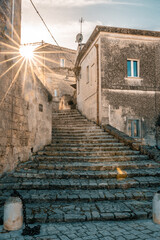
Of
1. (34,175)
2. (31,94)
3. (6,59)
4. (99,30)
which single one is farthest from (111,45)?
(34,175)

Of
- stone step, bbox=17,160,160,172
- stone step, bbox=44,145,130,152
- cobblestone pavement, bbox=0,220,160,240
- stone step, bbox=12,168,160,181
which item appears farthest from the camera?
stone step, bbox=44,145,130,152

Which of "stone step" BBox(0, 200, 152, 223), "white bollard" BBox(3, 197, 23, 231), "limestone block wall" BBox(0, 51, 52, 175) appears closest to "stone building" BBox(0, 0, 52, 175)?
"limestone block wall" BBox(0, 51, 52, 175)

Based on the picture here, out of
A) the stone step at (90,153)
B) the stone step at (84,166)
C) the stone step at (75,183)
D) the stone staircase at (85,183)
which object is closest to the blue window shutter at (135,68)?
the stone staircase at (85,183)

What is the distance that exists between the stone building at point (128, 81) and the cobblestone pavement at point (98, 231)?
309 inches

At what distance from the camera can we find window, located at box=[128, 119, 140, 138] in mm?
11343

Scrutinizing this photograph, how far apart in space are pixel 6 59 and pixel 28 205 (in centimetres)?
365

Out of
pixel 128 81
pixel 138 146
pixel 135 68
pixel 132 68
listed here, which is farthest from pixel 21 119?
pixel 135 68

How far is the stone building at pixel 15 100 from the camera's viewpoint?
16.9 ft

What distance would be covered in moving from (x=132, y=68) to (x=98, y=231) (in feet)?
33.2

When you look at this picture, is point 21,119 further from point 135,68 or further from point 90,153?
point 135,68

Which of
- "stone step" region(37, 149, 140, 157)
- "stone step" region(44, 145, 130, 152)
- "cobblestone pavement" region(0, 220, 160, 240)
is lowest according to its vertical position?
"cobblestone pavement" region(0, 220, 160, 240)

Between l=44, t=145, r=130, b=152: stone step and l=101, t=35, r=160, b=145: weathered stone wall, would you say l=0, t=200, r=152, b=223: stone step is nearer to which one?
l=44, t=145, r=130, b=152: stone step

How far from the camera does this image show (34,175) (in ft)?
18.0

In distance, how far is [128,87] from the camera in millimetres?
11477
